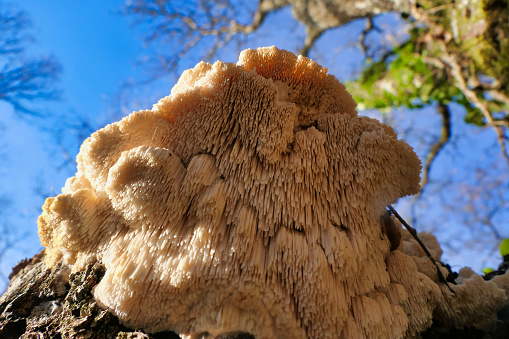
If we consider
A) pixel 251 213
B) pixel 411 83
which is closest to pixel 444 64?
pixel 411 83

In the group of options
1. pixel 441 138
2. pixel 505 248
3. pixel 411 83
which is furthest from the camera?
pixel 441 138

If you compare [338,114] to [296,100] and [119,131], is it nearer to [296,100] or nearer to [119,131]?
[296,100]

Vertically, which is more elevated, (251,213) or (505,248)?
(505,248)

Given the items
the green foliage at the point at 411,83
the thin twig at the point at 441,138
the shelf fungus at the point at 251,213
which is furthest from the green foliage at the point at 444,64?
the shelf fungus at the point at 251,213

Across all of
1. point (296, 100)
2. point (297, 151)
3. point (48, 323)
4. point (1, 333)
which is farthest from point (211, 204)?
point (1, 333)

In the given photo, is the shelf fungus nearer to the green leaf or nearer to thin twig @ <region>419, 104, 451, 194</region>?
the green leaf

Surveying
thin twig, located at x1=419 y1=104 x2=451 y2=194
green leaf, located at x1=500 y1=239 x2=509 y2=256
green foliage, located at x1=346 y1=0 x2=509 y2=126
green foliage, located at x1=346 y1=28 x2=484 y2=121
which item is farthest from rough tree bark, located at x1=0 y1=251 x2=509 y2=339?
thin twig, located at x1=419 y1=104 x2=451 y2=194

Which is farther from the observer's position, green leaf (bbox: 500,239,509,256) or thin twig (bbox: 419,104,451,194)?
thin twig (bbox: 419,104,451,194)

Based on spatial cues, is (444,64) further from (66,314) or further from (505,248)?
(66,314)

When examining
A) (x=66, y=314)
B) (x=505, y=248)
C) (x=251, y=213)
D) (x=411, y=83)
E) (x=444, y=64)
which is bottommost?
(x=66, y=314)
